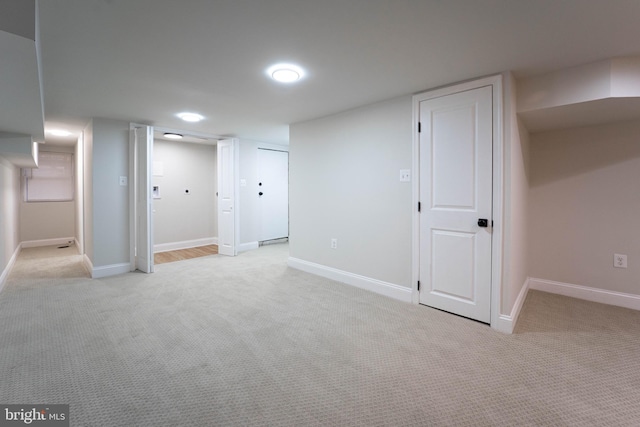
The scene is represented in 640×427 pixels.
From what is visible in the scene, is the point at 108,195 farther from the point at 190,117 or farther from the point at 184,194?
the point at 184,194

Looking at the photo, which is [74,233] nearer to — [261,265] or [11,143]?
[11,143]

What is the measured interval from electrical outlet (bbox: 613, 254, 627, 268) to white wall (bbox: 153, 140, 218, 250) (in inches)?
A: 268

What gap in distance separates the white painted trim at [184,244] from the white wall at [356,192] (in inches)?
121

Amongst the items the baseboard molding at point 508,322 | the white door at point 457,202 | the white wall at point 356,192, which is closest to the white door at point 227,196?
the white wall at point 356,192

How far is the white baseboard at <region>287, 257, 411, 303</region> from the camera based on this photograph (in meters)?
3.25

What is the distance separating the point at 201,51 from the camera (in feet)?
7.12

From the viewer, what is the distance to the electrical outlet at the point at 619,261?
3.07 metres

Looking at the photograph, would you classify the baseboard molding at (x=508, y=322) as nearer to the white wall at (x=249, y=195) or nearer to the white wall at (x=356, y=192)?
the white wall at (x=356, y=192)

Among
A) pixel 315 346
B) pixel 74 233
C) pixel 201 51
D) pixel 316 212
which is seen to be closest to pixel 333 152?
pixel 316 212

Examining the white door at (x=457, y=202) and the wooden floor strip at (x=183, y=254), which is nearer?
the white door at (x=457, y=202)

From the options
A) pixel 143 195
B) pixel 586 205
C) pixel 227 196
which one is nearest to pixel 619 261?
pixel 586 205

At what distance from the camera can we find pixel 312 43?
6.72ft

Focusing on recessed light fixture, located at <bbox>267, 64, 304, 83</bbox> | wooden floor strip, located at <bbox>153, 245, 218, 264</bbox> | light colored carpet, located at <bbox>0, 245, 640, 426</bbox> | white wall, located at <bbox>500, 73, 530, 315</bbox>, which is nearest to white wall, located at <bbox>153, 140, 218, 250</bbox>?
wooden floor strip, located at <bbox>153, 245, 218, 264</bbox>

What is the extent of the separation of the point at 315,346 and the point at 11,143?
4301 mm
